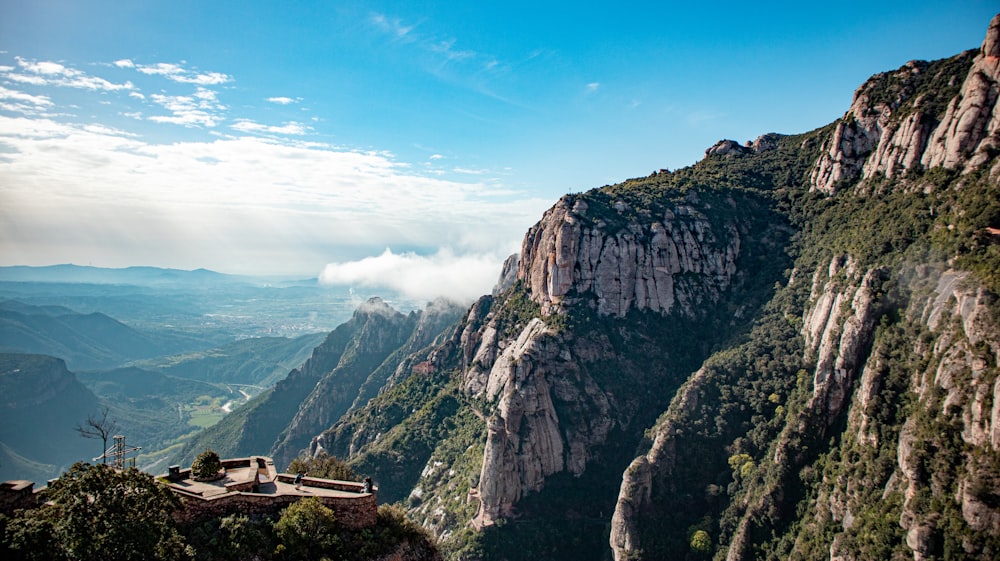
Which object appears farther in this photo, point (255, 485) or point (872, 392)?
point (872, 392)

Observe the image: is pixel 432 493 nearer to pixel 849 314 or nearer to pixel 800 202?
pixel 849 314

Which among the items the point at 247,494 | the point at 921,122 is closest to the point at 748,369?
the point at 921,122

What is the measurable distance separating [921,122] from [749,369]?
46660 mm

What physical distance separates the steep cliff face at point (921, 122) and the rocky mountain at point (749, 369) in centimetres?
41

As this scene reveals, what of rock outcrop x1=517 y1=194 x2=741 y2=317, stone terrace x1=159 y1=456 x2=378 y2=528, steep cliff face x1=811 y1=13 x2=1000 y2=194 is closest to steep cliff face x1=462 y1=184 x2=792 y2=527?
rock outcrop x1=517 y1=194 x2=741 y2=317

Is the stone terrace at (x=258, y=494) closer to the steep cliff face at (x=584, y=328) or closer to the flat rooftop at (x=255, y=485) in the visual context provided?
the flat rooftop at (x=255, y=485)

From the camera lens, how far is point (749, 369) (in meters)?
84.8

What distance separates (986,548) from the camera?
45.4 meters

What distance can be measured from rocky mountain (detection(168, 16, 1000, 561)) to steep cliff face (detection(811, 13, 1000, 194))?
0.41 m

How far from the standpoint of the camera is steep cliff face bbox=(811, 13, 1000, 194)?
72.5 meters

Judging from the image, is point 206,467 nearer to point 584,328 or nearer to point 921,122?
point 584,328

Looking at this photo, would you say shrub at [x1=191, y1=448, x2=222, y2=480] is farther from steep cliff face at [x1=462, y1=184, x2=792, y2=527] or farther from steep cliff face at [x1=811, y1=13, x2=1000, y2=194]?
steep cliff face at [x1=811, y1=13, x2=1000, y2=194]

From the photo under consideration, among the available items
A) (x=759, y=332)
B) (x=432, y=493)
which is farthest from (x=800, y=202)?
(x=432, y=493)

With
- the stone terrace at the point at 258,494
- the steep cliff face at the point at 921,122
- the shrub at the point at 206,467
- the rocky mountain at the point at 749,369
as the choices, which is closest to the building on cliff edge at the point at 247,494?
the stone terrace at the point at 258,494
